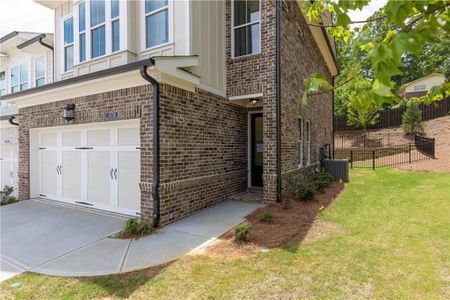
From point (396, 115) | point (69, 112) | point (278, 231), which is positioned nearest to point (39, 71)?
point (69, 112)

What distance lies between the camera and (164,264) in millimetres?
4234

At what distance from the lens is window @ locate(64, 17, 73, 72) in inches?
352

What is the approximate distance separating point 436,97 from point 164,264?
13.5ft

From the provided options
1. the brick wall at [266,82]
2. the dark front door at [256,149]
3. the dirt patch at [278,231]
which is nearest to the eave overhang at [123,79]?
the brick wall at [266,82]

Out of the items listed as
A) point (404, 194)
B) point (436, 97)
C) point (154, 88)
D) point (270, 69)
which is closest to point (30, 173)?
point (154, 88)

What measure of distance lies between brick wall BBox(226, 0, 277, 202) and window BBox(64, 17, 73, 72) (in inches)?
221

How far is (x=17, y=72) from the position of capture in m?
12.5

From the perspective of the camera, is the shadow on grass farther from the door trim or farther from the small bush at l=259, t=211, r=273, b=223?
the door trim

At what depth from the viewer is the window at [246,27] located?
Answer: 8.30 metres

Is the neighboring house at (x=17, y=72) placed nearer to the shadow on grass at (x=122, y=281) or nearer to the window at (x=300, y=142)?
the shadow on grass at (x=122, y=281)

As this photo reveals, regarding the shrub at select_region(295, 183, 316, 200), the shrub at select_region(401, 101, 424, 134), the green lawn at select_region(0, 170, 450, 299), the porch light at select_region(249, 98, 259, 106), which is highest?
the shrub at select_region(401, 101, 424, 134)

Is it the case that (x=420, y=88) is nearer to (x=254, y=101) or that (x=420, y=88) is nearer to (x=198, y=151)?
(x=254, y=101)

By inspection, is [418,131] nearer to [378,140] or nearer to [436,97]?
[378,140]

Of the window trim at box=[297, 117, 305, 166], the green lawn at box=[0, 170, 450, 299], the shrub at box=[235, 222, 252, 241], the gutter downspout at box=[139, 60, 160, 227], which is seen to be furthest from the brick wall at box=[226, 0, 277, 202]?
the gutter downspout at box=[139, 60, 160, 227]
